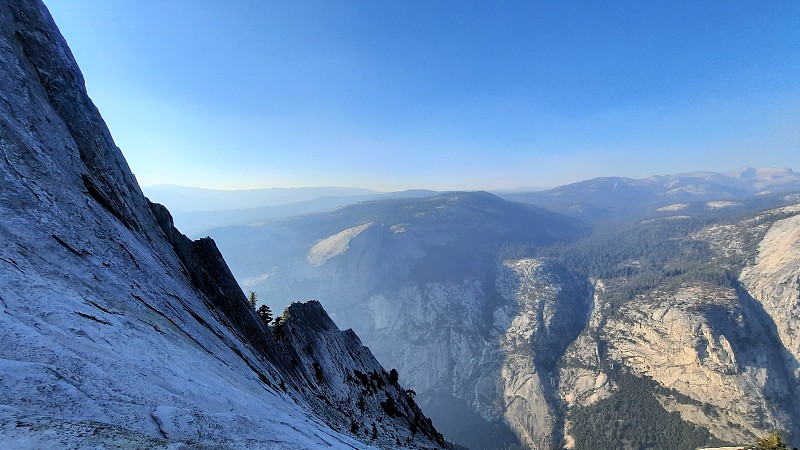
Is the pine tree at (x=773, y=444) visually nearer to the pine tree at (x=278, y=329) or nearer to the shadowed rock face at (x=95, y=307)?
the shadowed rock face at (x=95, y=307)

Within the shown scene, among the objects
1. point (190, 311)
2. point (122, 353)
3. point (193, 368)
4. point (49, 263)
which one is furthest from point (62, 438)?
point (190, 311)

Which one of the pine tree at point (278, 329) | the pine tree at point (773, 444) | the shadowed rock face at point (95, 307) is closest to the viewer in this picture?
the shadowed rock face at point (95, 307)

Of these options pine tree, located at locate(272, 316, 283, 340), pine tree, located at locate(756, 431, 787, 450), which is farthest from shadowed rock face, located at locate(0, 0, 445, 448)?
pine tree, located at locate(756, 431, 787, 450)

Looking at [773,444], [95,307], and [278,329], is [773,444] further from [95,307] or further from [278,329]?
[95,307]

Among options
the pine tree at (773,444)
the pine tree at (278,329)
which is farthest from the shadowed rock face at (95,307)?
the pine tree at (773,444)

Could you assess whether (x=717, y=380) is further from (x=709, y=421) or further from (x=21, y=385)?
(x=21, y=385)

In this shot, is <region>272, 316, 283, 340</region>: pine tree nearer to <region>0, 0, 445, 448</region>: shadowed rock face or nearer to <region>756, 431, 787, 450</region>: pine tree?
<region>0, 0, 445, 448</region>: shadowed rock face

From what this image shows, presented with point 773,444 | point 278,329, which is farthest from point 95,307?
point 773,444

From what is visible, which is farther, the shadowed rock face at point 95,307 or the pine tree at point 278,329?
the pine tree at point 278,329
